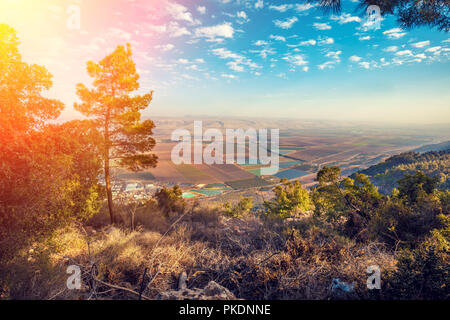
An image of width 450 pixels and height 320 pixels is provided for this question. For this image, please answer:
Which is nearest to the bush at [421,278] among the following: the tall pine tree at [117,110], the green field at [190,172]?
the tall pine tree at [117,110]

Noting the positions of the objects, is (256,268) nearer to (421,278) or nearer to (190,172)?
(421,278)

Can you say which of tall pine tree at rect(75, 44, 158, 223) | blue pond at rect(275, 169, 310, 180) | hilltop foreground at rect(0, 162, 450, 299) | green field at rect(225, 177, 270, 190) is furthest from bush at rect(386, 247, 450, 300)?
blue pond at rect(275, 169, 310, 180)

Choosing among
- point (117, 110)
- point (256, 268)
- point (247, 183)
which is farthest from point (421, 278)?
point (247, 183)

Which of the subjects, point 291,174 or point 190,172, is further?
point 291,174

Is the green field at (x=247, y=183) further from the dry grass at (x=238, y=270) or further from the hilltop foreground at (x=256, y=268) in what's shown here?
the dry grass at (x=238, y=270)

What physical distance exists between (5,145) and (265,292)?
6.90 m

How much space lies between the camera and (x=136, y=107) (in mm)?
10508

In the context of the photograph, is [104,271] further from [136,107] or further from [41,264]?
[136,107]

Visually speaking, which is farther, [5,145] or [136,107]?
[136,107]

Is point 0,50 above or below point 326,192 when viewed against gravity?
above

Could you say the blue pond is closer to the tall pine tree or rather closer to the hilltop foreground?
the tall pine tree

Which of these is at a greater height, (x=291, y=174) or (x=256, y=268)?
(x=256, y=268)
